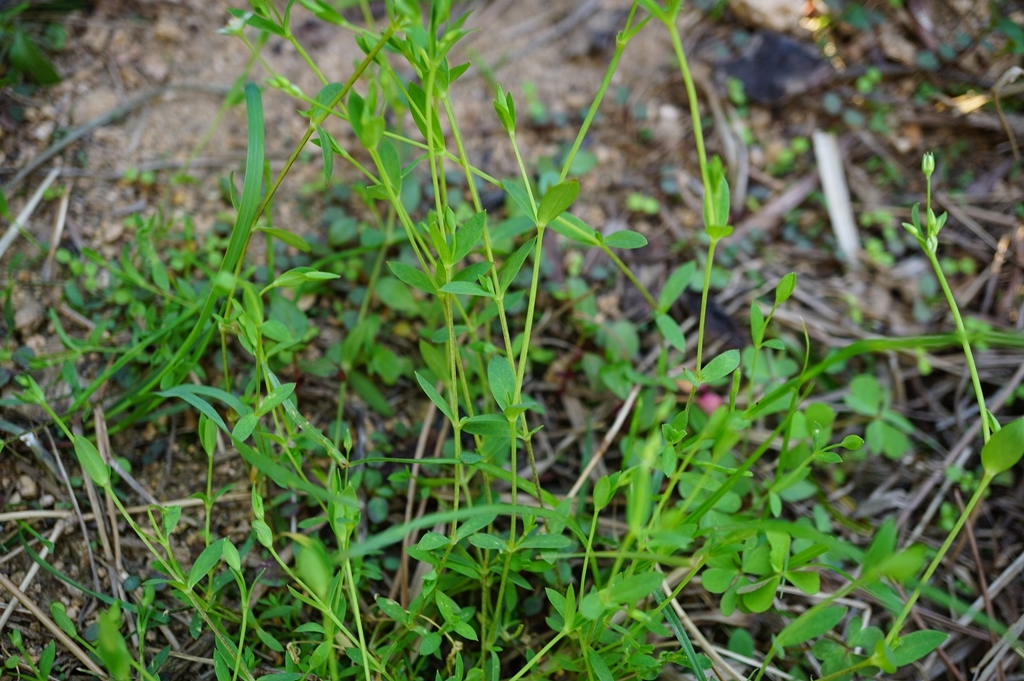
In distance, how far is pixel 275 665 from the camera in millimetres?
1505

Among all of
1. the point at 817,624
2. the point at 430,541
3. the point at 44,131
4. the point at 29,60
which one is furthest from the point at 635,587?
the point at 29,60

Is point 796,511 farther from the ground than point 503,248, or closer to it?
closer to it

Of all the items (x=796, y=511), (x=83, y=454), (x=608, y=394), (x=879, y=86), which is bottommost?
(x=796, y=511)

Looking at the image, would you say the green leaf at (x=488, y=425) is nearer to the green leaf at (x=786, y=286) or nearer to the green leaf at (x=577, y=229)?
the green leaf at (x=577, y=229)

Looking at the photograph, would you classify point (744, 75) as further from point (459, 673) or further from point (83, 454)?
point (83, 454)

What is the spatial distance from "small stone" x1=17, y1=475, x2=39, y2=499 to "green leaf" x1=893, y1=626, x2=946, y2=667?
6.11 ft

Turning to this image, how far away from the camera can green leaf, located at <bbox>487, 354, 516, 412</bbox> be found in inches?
50.4

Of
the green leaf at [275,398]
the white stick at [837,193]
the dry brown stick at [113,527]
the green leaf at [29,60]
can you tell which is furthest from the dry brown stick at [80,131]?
the white stick at [837,193]

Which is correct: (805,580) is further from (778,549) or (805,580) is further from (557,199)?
(557,199)

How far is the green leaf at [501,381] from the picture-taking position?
1.28 m

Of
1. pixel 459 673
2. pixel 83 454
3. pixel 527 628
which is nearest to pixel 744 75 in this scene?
pixel 527 628

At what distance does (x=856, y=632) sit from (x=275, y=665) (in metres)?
1.24

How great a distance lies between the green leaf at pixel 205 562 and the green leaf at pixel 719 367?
3.22ft

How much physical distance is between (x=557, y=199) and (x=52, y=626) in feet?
4.31
